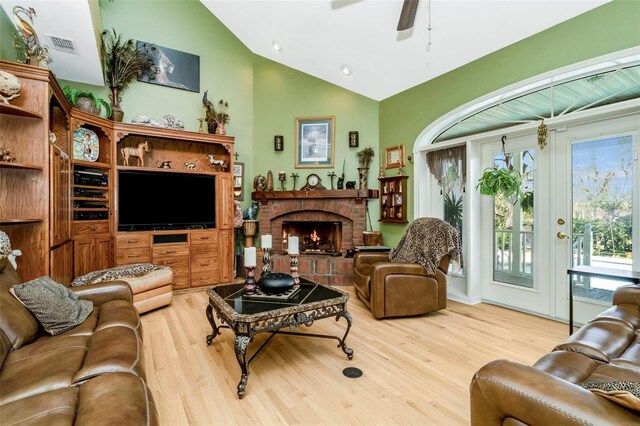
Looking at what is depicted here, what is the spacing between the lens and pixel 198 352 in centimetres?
262

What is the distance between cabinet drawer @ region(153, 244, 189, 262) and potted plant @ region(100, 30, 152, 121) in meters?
1.85

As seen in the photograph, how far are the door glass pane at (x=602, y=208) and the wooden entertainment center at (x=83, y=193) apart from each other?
4.42 m

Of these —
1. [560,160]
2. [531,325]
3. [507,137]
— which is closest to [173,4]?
[507,137]

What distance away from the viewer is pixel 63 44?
10.5 feet

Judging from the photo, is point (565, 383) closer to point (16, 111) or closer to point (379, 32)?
point (16, 111)

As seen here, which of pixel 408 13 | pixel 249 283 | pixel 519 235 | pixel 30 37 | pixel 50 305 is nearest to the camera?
Answer: pixel 50 305

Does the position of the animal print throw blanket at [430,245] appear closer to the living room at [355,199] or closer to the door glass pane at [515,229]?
the living room at [355,199]

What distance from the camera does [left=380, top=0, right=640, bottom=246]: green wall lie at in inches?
108

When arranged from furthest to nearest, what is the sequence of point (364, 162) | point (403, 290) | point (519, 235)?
point (364, 162), point (519, 235), point (403, 290)

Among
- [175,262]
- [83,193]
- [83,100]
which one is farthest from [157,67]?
[175,262]

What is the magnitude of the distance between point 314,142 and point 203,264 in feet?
9.03

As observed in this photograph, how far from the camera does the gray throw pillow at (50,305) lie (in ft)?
6.15

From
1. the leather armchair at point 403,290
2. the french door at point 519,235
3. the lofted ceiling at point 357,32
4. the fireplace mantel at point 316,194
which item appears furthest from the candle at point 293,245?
the french door at point 519,235

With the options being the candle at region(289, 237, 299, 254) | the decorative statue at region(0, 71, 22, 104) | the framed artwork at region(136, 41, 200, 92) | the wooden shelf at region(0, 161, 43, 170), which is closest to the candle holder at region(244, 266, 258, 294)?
the candle at region(289, 237, 299, 254)
